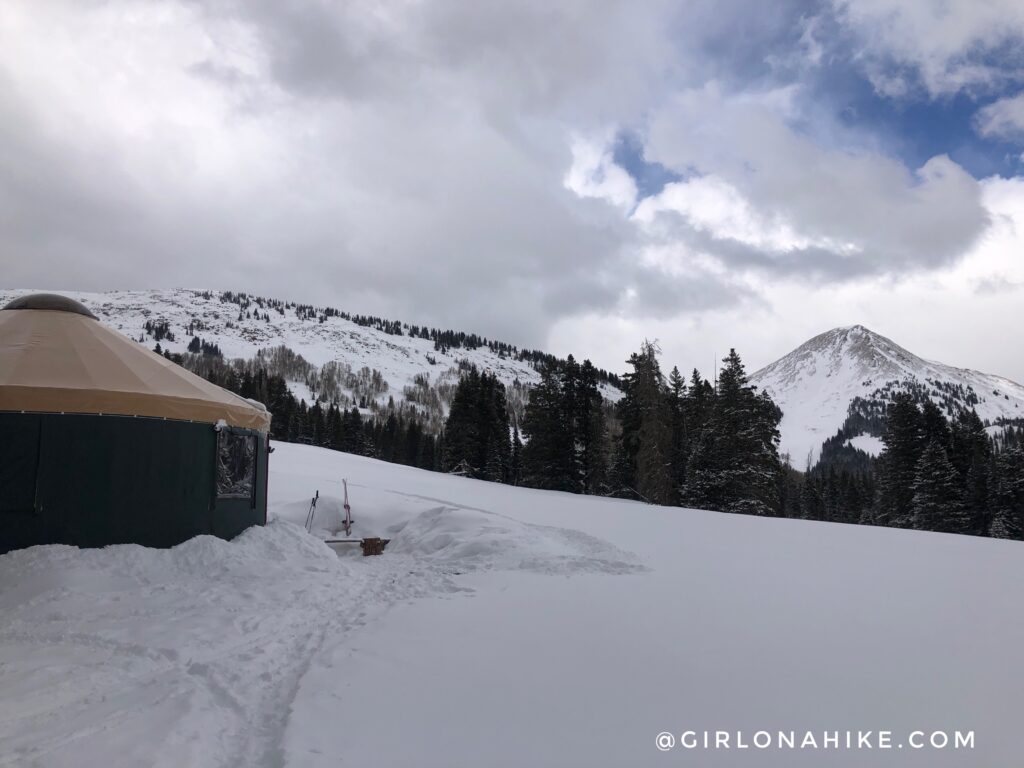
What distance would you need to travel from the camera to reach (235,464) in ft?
29.4

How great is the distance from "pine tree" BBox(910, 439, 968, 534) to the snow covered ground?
760 inches

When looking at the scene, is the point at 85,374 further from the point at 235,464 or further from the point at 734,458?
the point at 734,458

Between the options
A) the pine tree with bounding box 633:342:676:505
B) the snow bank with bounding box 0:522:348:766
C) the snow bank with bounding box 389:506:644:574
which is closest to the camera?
the snow bank with bounding box 0:522:348:766

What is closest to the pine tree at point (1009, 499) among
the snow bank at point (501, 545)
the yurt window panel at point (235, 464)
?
the snow bank at point (501, 545)

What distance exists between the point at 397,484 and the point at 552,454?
41.6 ft

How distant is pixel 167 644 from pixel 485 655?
278cm

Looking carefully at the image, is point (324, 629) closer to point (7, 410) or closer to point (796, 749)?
point (796, 749)

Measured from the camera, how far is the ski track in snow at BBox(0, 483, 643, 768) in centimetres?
345

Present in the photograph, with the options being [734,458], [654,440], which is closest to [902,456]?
[734,458]

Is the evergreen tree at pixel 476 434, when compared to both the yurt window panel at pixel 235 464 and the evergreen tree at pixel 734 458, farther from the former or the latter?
the yurt window panel at pixel 235 464

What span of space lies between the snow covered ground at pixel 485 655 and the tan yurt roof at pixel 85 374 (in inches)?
73.1

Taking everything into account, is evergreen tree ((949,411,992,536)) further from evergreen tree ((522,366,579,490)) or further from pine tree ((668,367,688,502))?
evergreen tree ((522,366,579,490))

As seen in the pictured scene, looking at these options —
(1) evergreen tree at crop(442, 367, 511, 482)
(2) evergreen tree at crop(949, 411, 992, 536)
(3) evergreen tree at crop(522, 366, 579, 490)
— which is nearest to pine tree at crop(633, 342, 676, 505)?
(3) evergreen tree at crop(522, 366, 579, 490)

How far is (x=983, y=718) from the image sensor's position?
369 cm
